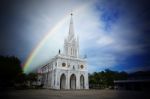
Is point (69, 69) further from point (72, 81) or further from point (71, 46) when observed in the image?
point (71, 46)

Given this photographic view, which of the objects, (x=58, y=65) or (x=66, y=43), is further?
(x=66, y=43)

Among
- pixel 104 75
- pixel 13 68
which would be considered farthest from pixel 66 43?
pixel 104 75

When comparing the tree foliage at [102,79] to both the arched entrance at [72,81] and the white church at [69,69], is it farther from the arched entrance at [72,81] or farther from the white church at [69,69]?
the arched entrance at [72,81]

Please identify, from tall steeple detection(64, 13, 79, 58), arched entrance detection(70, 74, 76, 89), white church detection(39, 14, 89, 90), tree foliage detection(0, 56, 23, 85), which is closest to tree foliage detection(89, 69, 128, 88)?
A: white church detection(39, 14, 89, 90)

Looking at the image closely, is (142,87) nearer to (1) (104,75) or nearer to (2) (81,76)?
(2) (81,76)

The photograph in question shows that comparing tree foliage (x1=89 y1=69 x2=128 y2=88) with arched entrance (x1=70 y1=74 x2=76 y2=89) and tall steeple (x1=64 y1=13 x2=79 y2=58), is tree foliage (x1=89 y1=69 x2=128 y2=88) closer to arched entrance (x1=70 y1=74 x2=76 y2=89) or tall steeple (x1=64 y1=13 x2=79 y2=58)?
arched entrance (x1=70 y1=74 x2=76 y2=89)

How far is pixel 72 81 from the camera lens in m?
46.1

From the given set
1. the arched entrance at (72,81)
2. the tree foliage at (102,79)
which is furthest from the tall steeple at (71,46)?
the tree foliage at (102,79)

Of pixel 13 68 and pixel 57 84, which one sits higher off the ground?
pixel 13 68

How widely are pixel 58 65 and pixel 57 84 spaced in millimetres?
5767

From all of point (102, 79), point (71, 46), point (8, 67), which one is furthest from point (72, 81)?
point (8, 67)

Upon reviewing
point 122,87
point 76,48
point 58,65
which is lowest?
point 122,87

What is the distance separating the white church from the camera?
41031 mm

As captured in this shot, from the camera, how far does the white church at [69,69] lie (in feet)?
135
